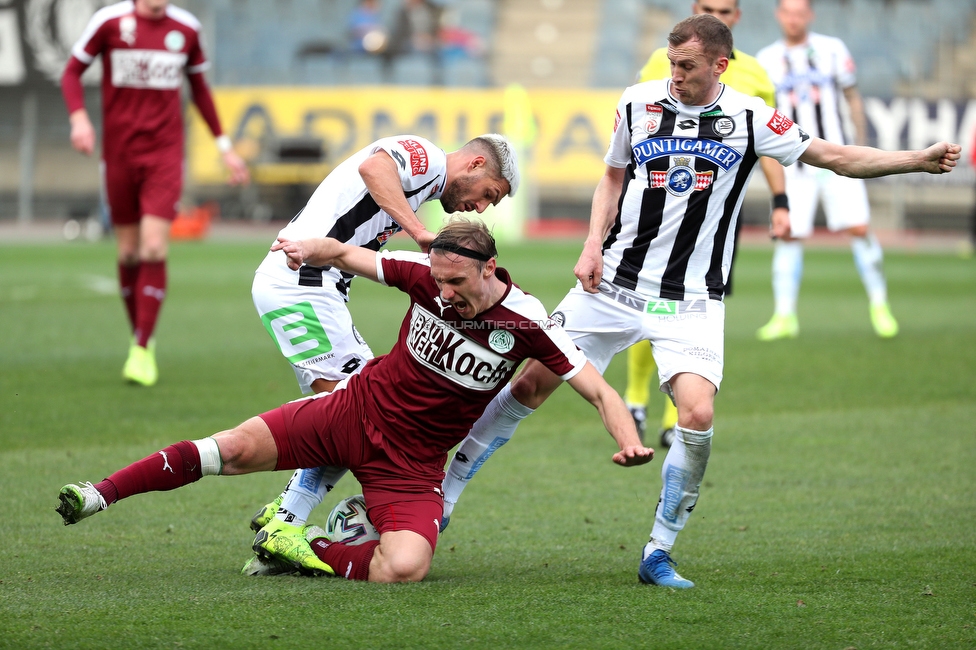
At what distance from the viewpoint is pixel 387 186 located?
187 inches

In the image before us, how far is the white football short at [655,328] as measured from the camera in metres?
4.52

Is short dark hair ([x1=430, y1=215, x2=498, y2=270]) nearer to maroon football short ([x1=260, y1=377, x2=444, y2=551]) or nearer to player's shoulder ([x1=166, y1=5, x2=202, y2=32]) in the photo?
maroon football short ([x1=260, y1=377, x2=444, y2=551])

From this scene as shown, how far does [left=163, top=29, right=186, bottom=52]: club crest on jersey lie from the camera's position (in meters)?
8.42

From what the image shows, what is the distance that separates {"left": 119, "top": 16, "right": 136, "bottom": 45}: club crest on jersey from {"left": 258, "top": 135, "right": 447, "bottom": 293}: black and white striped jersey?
3918 millimetres

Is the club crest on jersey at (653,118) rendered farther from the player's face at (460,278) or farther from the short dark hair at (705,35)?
the player's face at (460,278)

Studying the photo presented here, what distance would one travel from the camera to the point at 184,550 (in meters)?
4.62

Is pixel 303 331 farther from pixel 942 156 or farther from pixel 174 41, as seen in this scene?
pixel 174 41

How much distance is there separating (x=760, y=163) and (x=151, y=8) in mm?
4421

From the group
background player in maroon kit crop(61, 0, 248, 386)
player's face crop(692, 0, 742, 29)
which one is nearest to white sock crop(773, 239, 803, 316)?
player's face crop(692, 0, 742, 29)

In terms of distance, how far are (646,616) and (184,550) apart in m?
1.90

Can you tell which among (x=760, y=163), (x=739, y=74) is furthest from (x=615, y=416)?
(x=739, y=74)

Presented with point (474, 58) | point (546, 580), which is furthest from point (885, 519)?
point (474, 58)

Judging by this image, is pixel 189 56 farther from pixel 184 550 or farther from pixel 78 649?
pixel 78 649

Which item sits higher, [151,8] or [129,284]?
[151,8]
